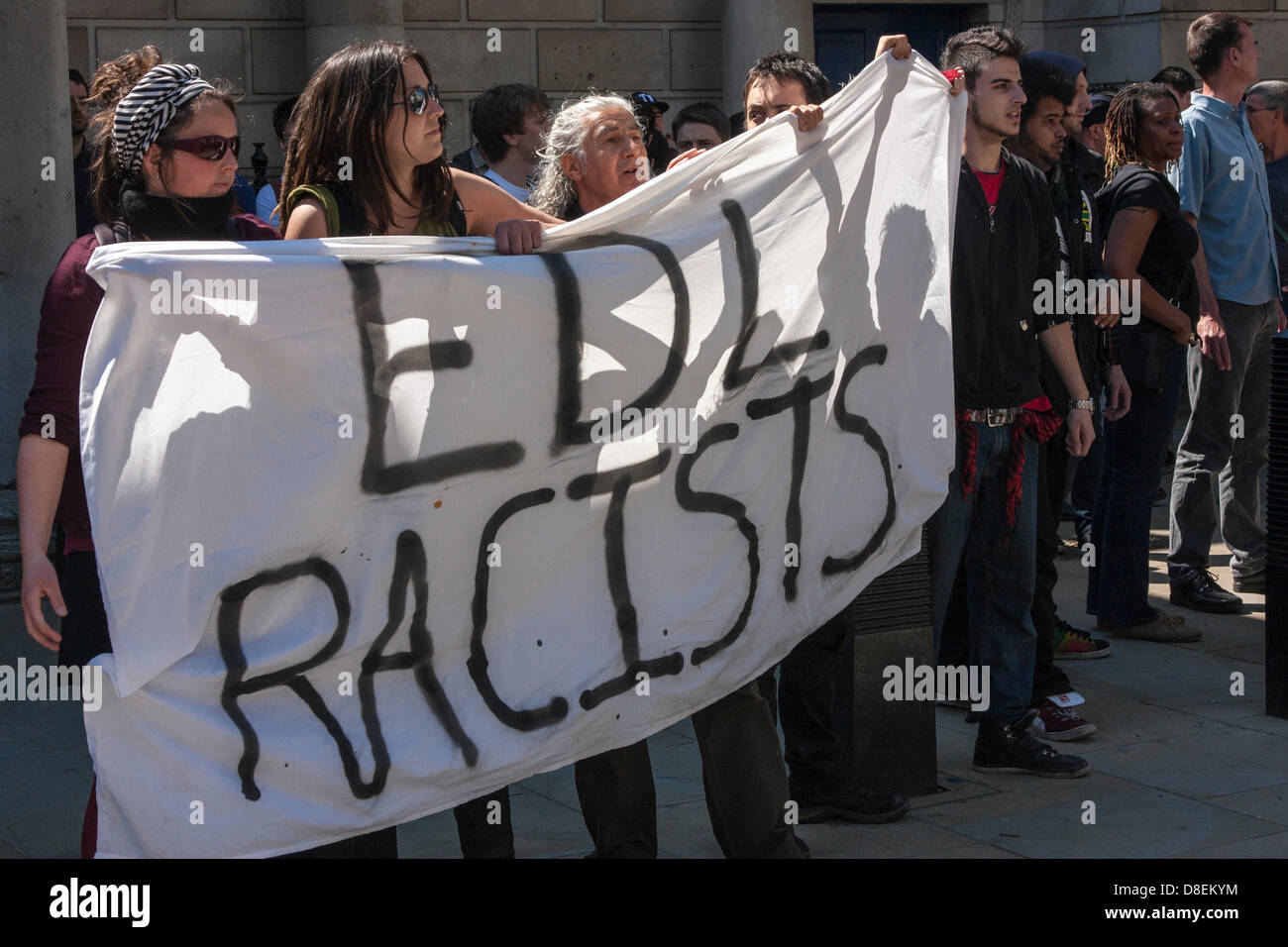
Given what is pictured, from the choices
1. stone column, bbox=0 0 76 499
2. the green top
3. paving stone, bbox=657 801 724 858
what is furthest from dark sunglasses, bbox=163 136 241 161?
stone column, bbox=0 0 76 499

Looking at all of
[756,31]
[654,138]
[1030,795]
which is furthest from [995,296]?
[756,31]

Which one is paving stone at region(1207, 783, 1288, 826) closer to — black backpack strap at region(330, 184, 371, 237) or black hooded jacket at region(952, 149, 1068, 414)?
black hooded jacket at region(952, 149, 1068, 414)

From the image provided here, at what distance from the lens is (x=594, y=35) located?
11164 mm

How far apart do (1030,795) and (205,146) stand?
2876 millimetres

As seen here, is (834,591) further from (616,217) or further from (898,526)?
(616,217)

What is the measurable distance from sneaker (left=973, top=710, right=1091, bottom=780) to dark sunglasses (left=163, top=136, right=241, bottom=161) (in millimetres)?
2769

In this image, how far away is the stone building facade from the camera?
395 inches

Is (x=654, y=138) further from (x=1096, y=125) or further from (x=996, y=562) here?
(x=996, y=562)

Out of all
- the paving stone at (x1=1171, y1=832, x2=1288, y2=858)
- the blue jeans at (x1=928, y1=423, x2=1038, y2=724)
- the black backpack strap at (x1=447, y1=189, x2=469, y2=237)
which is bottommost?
the paving stone at (x1=1171, y1=832, x2=1288, y2=858)

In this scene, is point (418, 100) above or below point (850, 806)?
above

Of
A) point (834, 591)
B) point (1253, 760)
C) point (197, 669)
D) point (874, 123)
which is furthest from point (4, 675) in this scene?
point (1253, 760)

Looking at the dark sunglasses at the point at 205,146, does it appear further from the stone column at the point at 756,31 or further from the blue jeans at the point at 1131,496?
the stone column at the point at 756,31

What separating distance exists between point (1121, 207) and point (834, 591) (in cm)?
281

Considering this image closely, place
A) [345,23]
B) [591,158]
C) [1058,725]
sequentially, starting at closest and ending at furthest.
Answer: [591,158], [1058,725], [345,23]
